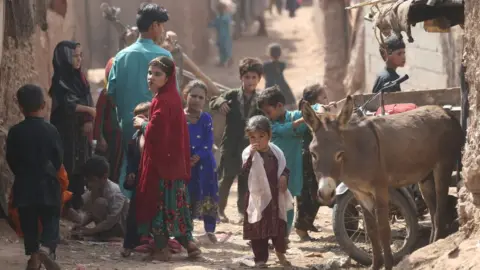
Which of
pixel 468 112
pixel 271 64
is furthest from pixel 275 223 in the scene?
pixel 271 64

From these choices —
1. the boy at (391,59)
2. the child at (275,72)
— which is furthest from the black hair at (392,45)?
the child at (275,72)

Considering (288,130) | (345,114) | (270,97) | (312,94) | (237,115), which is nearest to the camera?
(345,114)

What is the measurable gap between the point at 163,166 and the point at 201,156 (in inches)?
47.2

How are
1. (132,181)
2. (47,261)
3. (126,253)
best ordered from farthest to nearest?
(126,253)
(132,181)
(47,261)

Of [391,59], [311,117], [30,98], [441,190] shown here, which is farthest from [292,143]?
[30,98]

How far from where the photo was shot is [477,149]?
8.07 metres

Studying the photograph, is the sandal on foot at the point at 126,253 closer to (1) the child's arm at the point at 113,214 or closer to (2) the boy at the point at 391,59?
(1) the child's arm at the point at 113,214

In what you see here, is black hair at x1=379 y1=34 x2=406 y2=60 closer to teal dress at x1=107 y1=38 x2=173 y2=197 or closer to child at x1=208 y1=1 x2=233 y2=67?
teal dress at x1=107 y1=38 x2=173 y2=197

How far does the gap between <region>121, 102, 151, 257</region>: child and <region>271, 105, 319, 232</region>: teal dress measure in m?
1.20

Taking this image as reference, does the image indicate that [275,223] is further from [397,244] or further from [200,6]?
[200,6]

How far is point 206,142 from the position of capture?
414 inches

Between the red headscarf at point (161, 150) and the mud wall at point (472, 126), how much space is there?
2269 millimetres

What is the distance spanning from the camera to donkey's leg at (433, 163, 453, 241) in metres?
8.89

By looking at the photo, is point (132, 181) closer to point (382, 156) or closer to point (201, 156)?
point (201, 156)
